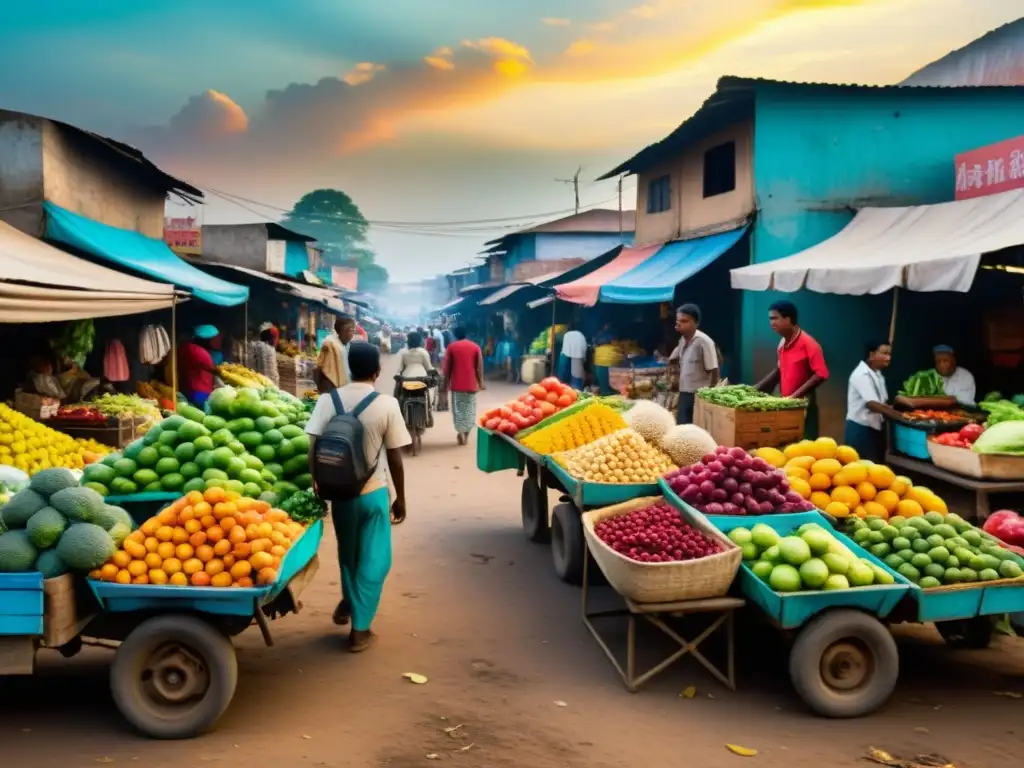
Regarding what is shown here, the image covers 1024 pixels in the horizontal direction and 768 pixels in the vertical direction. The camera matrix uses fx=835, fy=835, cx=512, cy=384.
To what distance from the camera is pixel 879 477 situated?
578 centimetres

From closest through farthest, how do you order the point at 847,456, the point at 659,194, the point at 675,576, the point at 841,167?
the point at 675,576
the point at 847,456
the point at 841,167
the point at 659,194

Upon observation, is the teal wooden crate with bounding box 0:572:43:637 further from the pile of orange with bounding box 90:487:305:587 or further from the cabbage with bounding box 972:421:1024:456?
the cabbage with bounding box 972:421:1024:456

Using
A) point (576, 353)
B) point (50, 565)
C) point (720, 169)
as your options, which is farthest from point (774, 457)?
point (576, 353)

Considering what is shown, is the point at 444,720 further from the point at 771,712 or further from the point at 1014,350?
the point at 1014,350

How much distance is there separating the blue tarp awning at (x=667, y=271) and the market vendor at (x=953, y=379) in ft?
18.6

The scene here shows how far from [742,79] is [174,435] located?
37.3 feet

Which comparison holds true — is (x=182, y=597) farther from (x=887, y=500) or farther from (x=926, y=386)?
(x=926, y=386)

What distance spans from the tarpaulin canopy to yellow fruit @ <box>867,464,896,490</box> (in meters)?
6.80

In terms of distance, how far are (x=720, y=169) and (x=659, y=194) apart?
9.75ft

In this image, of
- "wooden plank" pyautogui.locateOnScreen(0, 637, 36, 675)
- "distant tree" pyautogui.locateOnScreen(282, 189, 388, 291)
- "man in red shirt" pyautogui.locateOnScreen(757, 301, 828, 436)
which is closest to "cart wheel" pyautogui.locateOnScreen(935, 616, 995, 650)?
"man in red shirt" pyautogui.locateOnScreen(757, 301, 828, 436)

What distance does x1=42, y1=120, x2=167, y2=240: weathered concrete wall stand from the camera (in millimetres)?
12469

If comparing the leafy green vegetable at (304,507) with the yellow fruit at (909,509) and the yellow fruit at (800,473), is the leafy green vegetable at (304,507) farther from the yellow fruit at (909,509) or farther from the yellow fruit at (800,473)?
the yellow fruit at (909,509)

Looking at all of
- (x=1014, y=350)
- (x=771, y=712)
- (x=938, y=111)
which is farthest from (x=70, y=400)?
(x=938, y=111)

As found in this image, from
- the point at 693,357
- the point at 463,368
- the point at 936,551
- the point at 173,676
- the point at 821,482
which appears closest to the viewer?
the point at 173,676
